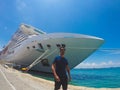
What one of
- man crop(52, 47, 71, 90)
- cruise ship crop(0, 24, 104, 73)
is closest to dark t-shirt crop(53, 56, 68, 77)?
man crop(52, 47, 71, 90)

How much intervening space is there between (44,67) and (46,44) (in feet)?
14.8

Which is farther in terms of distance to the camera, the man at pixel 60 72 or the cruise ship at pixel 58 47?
the cruise ship at pixel 58 47

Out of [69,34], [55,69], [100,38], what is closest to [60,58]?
[55,69]

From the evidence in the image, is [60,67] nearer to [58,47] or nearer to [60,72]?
[60,72]

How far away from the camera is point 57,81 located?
4910mm

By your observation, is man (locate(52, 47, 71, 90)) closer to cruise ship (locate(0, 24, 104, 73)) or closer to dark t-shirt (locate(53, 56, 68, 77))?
dark t-shirt (locate(53, 56, 68, 77))

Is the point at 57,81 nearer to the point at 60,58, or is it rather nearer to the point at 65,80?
the point at 65,80

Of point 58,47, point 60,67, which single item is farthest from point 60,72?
point 58,47

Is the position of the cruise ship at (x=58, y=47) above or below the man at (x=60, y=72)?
above

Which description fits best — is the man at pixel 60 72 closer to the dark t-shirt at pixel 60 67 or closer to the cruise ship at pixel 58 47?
the dark t-shirt at pixel 60 67

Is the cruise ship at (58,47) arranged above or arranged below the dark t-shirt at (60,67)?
above

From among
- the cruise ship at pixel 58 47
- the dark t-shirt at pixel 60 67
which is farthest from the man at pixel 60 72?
the cruise ship at pixel 58 47

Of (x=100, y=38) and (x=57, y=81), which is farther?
(x=100, y=38)

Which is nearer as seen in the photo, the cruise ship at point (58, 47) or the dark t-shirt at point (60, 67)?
the dark t-shirt at point (60, 67)
